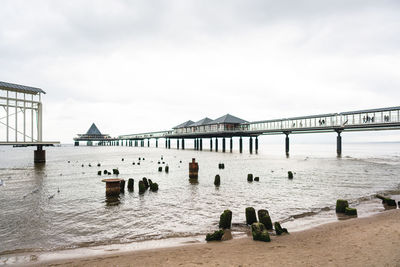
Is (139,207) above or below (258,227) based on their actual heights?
below

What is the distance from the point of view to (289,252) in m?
7.34

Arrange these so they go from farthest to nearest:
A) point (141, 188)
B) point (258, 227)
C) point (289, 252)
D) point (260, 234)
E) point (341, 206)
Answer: point (141, 188)
point (341, 206)
point (258, 227)
point (260, 234)
point (289, 252)

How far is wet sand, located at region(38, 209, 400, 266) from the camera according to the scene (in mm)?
6656

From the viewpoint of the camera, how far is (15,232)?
9938mm

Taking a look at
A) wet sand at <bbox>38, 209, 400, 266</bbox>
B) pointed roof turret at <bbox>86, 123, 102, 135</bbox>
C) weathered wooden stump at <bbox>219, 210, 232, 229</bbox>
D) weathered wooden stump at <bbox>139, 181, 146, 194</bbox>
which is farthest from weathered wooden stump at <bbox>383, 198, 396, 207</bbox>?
pointed roof turret at <bbox>86, 123, 102, 135</bbox>

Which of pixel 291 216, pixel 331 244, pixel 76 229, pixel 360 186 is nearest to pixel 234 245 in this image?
pixel 331 244

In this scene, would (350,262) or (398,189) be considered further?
(398,189)

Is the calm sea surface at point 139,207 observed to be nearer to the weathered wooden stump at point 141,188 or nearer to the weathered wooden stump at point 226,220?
the weathered wooden stump at point 141,188

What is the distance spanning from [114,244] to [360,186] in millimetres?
18775

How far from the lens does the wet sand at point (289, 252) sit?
6.66 metres

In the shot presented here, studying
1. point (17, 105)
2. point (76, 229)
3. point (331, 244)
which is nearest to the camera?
point (331, 244)

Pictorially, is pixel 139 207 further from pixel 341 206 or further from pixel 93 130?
pixel 93 130

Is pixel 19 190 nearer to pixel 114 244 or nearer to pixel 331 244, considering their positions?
pixel 114 244

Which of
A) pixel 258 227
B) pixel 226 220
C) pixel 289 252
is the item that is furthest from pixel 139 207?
pixel 289 252
